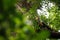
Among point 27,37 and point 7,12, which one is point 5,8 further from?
point 27,37

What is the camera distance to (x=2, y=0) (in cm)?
62

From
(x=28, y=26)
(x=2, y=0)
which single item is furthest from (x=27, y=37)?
(x=2, y=0)

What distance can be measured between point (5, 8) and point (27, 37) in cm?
12

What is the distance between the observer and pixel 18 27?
2.12 ft

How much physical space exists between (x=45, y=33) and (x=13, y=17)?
13 cm

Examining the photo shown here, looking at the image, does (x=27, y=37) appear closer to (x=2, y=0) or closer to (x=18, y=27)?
(x=18, y=27)

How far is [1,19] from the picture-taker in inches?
24.3

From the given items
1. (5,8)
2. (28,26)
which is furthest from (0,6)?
(28,26)

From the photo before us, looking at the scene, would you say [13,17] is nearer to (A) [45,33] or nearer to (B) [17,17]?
(B) [17,17]

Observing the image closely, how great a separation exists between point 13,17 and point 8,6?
0.14 ft

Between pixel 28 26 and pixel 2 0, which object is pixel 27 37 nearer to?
pixel 28 26

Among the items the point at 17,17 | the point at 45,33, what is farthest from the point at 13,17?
the point at 45,33

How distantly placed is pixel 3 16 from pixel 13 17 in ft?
0.14

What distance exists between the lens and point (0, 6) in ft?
2.02
